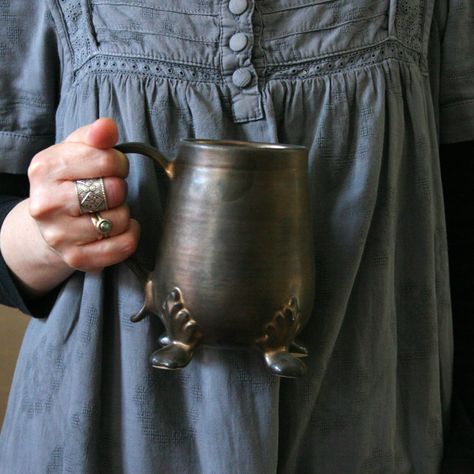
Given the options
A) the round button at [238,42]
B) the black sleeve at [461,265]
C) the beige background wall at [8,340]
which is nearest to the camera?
the round button at [238,42]

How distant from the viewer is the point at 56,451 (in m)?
0.63

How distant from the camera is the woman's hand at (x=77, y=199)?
54cm

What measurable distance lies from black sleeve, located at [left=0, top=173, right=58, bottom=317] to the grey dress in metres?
0.02

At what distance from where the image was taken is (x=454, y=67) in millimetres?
685

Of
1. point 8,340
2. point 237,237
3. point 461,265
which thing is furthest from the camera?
point 8,340

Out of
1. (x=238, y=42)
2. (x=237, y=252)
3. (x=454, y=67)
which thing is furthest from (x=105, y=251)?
(x=454, y=67)

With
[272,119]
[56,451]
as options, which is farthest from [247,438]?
[272,119]

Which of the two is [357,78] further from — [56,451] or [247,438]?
[56,451]

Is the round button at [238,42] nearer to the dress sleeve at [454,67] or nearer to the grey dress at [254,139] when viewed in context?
the grey dress at [254,139]

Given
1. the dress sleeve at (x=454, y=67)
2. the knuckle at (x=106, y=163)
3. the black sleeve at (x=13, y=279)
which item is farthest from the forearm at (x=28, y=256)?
the dress sleeve at (x=454, y=67)

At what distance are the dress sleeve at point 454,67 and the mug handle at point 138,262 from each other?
0.34m

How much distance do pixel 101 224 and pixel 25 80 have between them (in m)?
0.22

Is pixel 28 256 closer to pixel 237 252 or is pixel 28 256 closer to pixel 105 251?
pixel 105 251

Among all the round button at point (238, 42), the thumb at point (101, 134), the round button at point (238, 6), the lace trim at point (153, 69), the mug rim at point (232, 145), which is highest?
the round button at point (238, 6)
